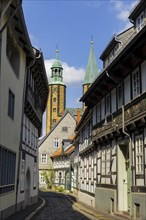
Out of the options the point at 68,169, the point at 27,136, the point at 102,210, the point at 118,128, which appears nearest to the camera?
the point at 118,128

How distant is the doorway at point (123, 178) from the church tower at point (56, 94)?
306 feet

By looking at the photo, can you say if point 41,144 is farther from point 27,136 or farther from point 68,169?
point 27,136

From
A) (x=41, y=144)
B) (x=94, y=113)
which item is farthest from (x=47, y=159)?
(x=94, y=113)

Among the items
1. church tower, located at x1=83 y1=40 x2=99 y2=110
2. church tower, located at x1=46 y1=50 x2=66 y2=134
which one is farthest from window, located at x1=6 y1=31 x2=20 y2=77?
church tower, located at x1=46 y1=50 x2=66 y2=134

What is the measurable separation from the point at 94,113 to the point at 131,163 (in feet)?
31.3

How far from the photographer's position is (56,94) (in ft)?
376

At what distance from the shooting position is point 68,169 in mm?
61875

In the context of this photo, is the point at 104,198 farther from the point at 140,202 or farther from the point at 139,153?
the point at 140,202

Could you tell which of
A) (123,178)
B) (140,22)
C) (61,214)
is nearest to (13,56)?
(140,22)

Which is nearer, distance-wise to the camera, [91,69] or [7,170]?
[7,170]

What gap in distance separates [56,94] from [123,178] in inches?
3775

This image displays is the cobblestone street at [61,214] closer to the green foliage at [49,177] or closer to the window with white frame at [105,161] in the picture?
the window with white frame at [105,161]

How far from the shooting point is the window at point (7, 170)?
16231 mm

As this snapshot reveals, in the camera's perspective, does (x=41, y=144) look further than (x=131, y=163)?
Yes
